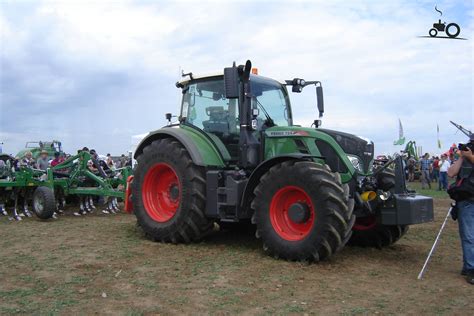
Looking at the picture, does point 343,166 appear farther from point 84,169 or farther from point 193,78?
point 84,169

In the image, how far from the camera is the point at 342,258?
6.26 meters

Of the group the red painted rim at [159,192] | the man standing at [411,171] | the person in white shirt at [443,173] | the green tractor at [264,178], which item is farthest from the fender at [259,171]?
the man standing at [411,171]

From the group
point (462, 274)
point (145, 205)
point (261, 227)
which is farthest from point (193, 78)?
point (462, 274)

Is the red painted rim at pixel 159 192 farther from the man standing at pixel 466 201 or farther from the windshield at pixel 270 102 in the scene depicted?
the man standing at pixel 466 201

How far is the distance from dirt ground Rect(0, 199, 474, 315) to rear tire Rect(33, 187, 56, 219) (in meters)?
2.02

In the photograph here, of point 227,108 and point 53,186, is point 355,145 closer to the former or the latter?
point 227,108

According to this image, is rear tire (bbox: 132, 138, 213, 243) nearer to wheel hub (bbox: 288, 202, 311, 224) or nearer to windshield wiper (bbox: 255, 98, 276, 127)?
windshield wiper (bbox: 255, 98, 276, 127)

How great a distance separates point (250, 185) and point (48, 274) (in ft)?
8.80

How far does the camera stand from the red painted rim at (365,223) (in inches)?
269

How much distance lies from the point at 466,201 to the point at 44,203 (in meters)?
7.69

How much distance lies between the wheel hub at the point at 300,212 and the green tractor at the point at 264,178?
0.01 m

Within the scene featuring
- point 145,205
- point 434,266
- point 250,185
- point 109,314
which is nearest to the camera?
point 109,314

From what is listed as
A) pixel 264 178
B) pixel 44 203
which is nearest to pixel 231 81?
pixel 264 178

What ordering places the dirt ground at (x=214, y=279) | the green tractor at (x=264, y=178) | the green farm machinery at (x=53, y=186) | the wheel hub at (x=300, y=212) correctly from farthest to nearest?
the green farm machinery at (x=53, y=186) < the wheel hub at (x=300, y=212) < the green tractor at (x=264, y=178) < the dirt ground at (x=214, y=279)
